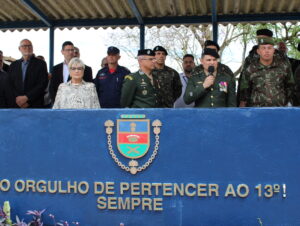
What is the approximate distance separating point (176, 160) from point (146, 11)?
3818mm

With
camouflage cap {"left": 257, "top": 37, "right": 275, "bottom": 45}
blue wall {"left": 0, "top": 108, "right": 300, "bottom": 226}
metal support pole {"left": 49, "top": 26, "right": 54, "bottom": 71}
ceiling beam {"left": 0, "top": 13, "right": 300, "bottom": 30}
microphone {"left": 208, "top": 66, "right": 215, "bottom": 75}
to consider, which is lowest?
blue wall {"left": 0, "top": 108, "right": 300, "bottom": 226}

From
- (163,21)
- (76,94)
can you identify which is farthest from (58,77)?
(163,21)

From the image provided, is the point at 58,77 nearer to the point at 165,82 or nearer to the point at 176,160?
the point at 165,82

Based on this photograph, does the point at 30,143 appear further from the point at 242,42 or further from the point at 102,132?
the point at 242,42

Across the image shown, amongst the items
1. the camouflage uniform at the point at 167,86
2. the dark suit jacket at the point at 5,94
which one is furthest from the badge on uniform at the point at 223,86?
the dark suit jacket at the point at 5,94

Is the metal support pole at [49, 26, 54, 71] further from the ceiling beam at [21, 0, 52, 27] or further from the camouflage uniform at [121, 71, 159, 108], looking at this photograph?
the camouflage uniform at [121, 71, 159, 108]

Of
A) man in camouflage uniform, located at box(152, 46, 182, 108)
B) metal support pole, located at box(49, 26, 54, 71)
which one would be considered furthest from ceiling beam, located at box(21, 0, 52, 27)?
man in camouflage uniform, located at box(152, 46, 182, 108)

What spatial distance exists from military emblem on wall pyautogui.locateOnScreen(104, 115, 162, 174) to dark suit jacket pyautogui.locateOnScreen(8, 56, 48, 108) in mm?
2047

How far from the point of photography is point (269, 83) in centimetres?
446

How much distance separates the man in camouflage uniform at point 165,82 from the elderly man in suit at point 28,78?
1407mm

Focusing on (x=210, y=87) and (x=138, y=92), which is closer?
(x=210, y=87)

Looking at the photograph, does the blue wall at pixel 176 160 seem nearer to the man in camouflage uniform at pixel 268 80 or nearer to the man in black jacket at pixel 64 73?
the man in camouflage uniform at pixel 268 80

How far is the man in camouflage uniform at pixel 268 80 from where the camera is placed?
4453 mm

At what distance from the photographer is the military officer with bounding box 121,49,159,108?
14.8 ft
